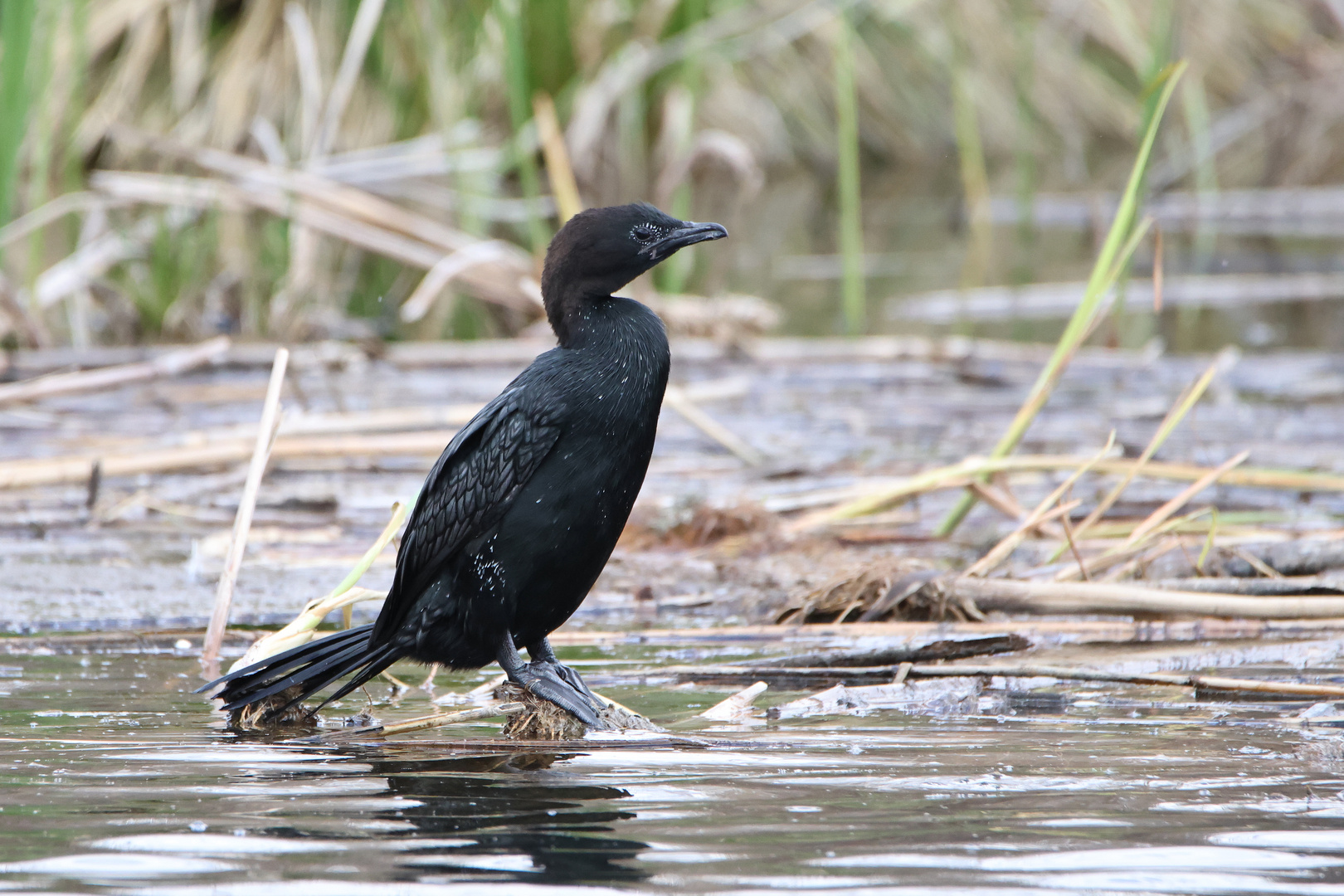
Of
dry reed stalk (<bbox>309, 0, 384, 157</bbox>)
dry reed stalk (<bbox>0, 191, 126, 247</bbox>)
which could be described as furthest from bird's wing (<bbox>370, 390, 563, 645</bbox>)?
dry reed stalk (<bbox>309, 0, 384, 157</bbox>)

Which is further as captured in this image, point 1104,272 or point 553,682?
point 1104,272

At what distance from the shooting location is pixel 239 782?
248 cm

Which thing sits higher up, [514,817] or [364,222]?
[364,222]

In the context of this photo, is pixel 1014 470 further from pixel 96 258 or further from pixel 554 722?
pixel 96 258

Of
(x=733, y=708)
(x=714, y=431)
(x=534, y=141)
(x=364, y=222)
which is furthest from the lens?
(x=534, y=141)

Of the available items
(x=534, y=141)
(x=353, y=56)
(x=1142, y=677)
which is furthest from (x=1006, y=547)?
(x=534, y=141)

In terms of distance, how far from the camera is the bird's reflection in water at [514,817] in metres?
2.05

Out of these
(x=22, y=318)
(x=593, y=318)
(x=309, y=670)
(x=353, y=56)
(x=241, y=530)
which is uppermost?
(x=353, y=56)

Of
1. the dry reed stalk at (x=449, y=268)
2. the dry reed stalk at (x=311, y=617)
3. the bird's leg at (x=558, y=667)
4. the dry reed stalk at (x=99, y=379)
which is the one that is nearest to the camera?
the bird's leg at (x=558, y=667)

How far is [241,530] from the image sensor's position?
10.9 ft

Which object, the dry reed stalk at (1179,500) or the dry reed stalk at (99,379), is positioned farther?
the dry reed stalk at (99,379)

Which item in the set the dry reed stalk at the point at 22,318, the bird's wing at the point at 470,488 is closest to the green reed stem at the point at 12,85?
the dry reed stalk at the point at 22,318

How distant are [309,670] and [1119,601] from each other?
1615 millimetres

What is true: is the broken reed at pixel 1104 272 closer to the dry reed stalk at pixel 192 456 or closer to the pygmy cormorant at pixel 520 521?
the pygmy cormorant at pixel 520 521
